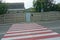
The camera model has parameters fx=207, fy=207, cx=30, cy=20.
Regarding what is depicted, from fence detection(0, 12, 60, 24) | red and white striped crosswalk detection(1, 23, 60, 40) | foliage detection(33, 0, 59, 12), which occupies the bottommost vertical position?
fence detection(0, 12, 60, 24)

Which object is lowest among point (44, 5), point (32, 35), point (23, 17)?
point (23, 17)

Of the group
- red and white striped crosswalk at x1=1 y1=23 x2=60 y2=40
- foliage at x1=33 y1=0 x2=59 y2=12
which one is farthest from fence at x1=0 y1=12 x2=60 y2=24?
red and white striped crosswalk at x1=1 y1=23 x2=60 y2=40

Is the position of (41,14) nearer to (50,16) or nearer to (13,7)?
(50,16)

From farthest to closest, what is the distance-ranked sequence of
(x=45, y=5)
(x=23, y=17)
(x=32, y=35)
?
1. (x=45, y=5)
2. (x=23, y=17)
3. (x=32, y=35)

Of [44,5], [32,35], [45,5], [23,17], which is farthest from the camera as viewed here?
[44,5]

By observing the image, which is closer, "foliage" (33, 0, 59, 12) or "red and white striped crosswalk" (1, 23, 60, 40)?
"red and white striped crosswalk" (1, 23, 60, 40)

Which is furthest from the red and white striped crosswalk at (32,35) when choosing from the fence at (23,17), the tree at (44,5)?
the tree at (44,5)

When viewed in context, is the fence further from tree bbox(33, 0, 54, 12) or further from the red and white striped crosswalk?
the red and white striped crosswalk

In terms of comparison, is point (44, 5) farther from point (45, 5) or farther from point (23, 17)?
point (23, 17)

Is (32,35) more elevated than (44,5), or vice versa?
(32,35)

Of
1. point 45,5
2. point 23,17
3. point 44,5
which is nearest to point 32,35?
point 23,17

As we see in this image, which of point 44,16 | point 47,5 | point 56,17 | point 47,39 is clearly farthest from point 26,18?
point 47,39

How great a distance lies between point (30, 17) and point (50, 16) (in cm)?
304

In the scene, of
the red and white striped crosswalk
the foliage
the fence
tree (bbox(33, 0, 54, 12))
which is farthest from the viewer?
tree (bbox(33, 0, 54, 12))
